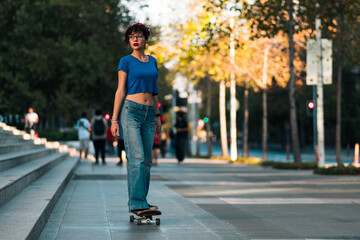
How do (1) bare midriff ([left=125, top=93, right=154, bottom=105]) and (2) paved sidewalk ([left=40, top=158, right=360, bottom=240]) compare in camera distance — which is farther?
(1) bare midriff ([left=125, top=93, right=154, bottom=105])

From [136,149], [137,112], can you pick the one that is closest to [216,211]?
[136,149]

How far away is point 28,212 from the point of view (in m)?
7.43

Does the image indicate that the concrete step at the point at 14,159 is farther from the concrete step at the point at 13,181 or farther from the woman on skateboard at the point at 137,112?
the woman on skateboard at the point at 137,112

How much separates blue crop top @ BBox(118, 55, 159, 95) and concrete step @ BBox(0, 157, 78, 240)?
1.64 meters

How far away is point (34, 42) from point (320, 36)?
23.2 m

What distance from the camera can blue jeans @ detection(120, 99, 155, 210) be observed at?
8023 millimetres

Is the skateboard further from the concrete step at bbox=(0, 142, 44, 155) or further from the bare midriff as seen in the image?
the concrete step at bbox=(0, 142, 44, 155)

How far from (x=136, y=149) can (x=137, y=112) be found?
16.3 inches

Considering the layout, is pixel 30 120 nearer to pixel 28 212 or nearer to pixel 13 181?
pixel 13 181

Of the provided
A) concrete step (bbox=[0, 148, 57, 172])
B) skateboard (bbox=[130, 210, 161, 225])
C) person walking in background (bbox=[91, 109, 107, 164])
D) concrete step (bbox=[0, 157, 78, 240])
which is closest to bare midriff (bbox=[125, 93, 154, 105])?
skateboard (bbox=[130, 210, 161, 225])

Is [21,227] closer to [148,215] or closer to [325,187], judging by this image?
[148,215]

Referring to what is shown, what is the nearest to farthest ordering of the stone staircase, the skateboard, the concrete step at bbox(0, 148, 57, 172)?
the stone staircase, the skateboard, the concrete step at bbox(0, 148, 57, 172)

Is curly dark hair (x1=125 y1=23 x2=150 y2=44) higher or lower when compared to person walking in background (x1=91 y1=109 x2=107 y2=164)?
higher

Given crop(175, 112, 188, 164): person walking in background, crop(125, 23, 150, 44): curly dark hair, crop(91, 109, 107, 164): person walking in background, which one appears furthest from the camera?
crop(175, 112, 188, 164): person walking in background
